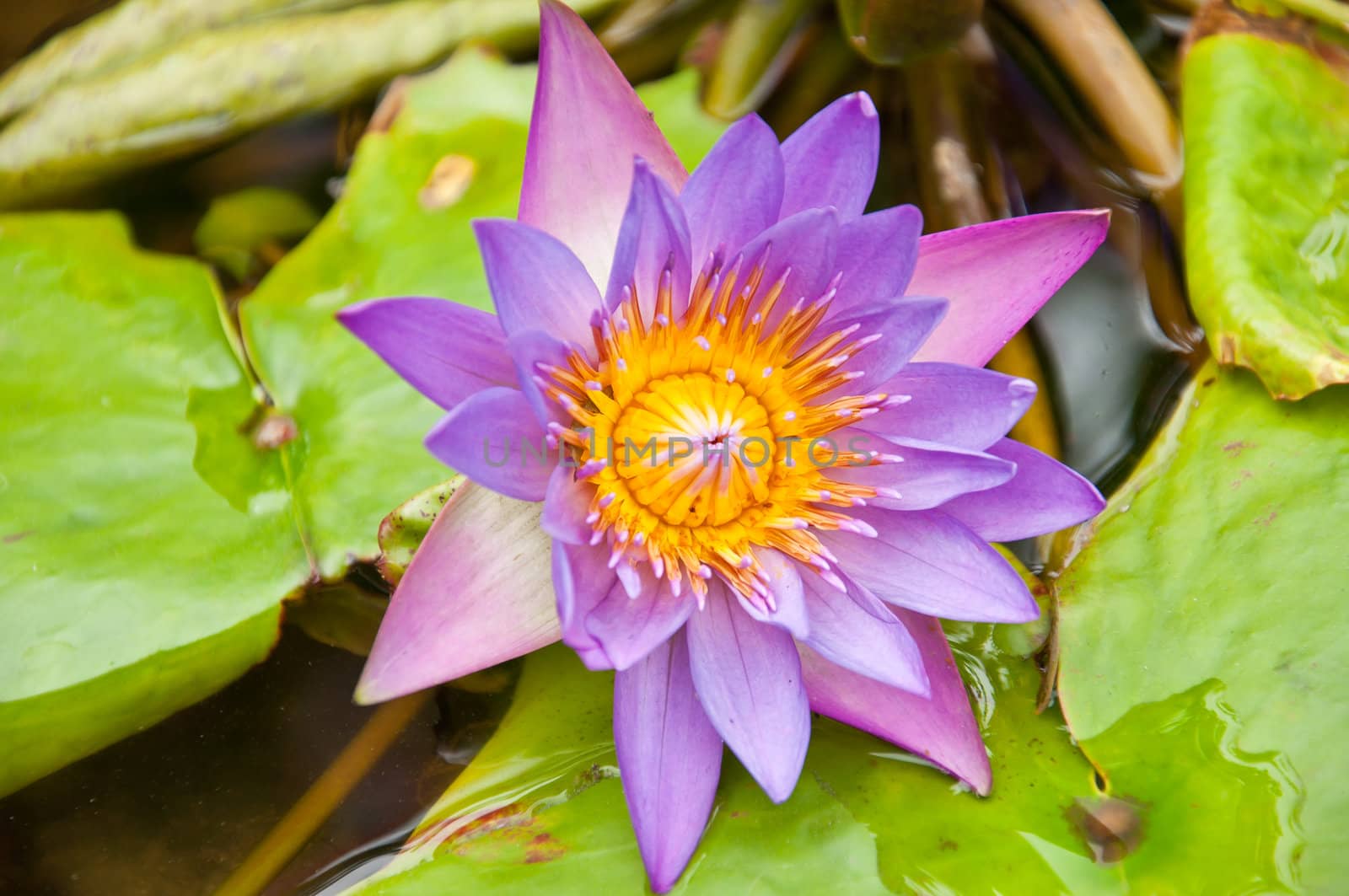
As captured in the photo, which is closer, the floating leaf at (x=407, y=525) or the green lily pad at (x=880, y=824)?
the green lily pad at (x=880, y=824)

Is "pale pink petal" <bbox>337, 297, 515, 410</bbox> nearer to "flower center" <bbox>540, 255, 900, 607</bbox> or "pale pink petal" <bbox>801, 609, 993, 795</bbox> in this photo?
"flower center" <bbox>540, 255, 900, 607</bbox>

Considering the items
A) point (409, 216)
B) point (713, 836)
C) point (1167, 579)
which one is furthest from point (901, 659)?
point (409, 216)

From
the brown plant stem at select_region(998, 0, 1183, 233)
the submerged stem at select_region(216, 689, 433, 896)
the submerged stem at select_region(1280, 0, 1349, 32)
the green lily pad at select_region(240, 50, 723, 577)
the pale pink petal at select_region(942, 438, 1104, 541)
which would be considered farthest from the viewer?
the brown plant stem at select_region(998, 0, 1183, 233)

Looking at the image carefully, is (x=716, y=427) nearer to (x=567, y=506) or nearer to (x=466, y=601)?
(x=567, y=506)

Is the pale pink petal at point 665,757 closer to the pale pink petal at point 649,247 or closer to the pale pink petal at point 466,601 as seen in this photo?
the pale pink petal at point 466,601

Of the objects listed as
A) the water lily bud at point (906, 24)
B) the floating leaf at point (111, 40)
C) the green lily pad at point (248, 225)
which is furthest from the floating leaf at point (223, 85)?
the water lily bud at point (906, 24)

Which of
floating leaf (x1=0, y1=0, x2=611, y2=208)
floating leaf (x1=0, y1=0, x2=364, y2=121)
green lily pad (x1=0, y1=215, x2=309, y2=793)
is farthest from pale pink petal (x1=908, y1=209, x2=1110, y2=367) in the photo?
floating leaf (x1=0, y1=0, x2=364, y2=121)
